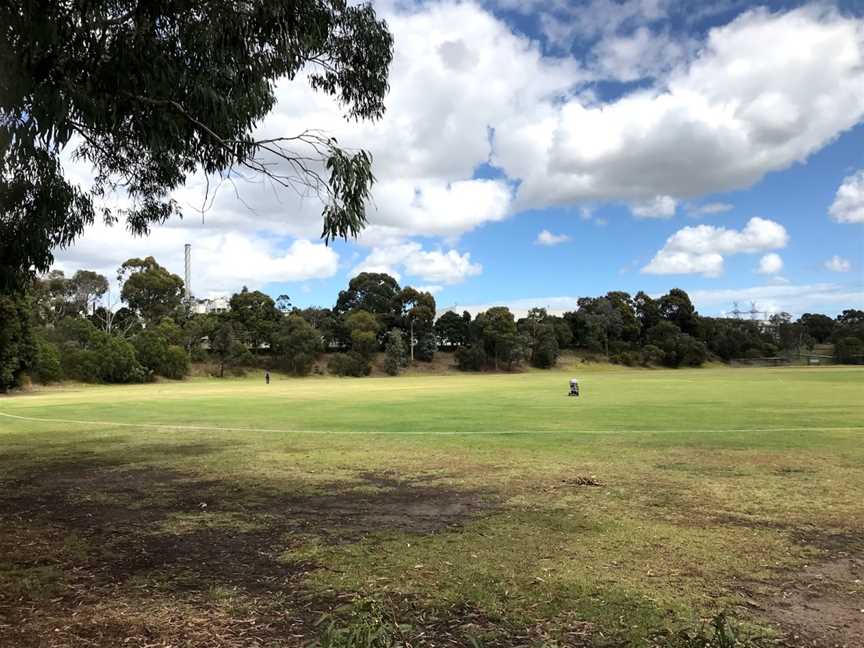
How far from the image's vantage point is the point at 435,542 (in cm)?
656

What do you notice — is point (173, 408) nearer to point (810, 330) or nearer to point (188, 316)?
point (188, 316)

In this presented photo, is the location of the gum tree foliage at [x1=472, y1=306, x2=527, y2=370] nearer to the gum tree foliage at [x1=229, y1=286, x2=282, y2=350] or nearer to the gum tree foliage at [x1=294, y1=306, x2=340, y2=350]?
the gum tree foliage at [x1=294, y1=306, x2=340, y2=350]

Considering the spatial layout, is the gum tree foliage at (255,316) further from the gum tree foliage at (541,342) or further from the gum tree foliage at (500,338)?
the gum tree foliage at (541,342)

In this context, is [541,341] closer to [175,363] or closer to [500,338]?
[500,338]

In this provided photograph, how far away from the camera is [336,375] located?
278 feet

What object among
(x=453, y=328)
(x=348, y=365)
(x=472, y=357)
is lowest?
(x=348, y=365)

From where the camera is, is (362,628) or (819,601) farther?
(819,601)

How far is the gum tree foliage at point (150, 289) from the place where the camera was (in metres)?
81.6

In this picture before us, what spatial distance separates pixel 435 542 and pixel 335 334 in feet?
285

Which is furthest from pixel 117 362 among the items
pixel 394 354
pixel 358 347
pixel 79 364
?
pixel 394 354

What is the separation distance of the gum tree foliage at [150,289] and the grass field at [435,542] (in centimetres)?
7251

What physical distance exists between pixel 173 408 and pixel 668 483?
22302 millimetres

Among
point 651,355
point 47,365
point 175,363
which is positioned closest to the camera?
point 47,365

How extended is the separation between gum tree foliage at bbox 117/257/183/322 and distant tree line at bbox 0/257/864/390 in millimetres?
140
